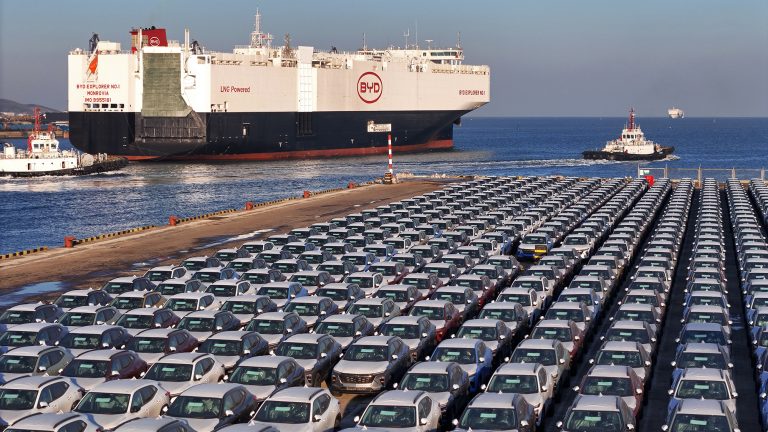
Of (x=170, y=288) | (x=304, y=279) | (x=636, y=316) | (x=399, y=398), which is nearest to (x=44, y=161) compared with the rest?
(x=304, y=279)

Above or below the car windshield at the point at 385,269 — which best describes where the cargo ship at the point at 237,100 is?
above

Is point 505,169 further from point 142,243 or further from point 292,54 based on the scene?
point 142,243

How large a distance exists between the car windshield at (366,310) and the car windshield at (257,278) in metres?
5.83

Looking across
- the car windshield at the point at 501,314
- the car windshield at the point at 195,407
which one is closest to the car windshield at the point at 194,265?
the car windshield at the point at 501,314

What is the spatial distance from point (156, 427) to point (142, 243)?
35.6 m

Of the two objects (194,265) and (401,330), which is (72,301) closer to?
(194,265)

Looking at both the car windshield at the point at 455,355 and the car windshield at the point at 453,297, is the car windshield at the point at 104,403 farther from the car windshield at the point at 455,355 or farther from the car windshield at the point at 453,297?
the car windshield at the point at 453,297

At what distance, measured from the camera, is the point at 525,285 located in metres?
29.9

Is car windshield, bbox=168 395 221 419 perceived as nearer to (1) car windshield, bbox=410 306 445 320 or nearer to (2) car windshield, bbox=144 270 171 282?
(1) car windshield, bbox=410 306 445 320

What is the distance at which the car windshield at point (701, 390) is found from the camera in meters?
18.6

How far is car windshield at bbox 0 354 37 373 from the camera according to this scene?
21.0 metres

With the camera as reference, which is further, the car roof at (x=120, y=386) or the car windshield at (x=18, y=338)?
the car windshield at (x=18, y=338)

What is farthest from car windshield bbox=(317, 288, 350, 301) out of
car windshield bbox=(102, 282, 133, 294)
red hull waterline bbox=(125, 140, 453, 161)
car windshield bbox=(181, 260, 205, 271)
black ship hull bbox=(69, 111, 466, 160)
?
red hull waterline bbox=(125, 140, 453, 161)

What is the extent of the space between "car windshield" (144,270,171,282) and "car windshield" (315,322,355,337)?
33.6 ft
